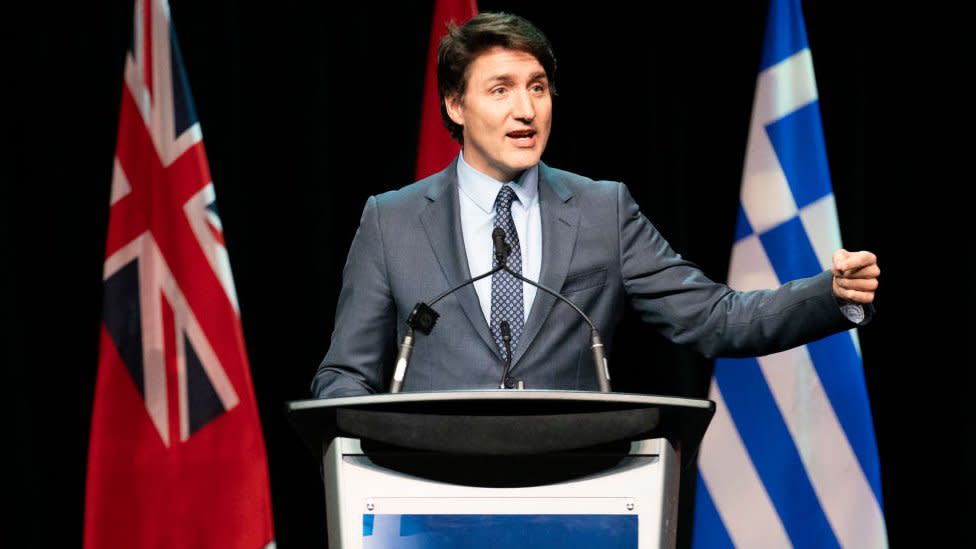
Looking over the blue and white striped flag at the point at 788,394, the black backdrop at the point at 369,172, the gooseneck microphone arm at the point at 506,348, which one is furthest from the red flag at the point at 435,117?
the gooseneck microphone arm at the point at 506,348

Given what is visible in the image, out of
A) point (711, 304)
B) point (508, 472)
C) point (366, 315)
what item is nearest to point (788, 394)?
point (711, 304)

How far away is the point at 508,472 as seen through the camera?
135 cm

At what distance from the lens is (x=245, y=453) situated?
131 inches

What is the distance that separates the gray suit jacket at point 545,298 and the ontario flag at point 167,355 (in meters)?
1.32

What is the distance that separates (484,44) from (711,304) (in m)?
0.64

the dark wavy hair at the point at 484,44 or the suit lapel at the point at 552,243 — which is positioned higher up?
the dark wavy hair at the point at 484,44

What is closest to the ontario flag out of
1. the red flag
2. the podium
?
the red flag

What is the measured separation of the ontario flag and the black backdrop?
0.48 feet

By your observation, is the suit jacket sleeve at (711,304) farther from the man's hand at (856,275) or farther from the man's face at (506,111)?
the man's face at (506,111)

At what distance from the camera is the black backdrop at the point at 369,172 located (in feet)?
11.2

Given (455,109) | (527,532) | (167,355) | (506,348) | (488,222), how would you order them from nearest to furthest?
1. (527,532)
2. (506,348)
3. (488,222)
4. (455,109)
5. (167,355)

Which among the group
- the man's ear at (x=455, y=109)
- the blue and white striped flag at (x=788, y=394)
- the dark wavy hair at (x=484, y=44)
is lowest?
the blue and white striped flag at (x=788, y=394)

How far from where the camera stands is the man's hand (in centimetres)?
159

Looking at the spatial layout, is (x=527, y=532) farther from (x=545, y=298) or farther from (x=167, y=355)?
(x=167, y=355)
